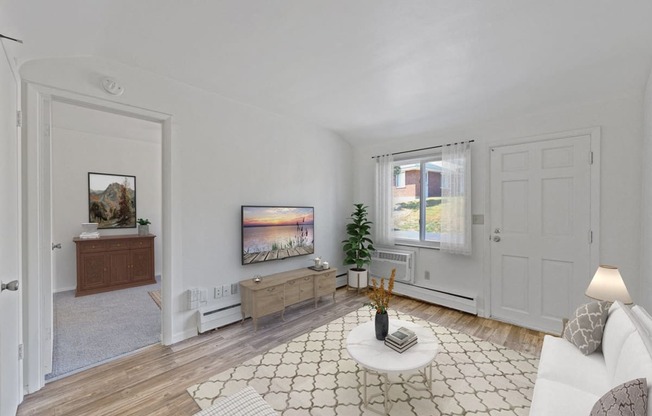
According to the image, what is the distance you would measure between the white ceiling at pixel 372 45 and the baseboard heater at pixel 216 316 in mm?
2387

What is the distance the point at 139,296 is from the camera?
13.3 ft

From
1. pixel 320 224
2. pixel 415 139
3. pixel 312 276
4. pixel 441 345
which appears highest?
pixel 415 139

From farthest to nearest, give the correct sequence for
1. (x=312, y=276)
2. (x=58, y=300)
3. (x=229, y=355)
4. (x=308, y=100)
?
1. (x=58, y=300)
2. (x=312, y=276)
3. (x=308, y=100)
4. (x=229, y=355)

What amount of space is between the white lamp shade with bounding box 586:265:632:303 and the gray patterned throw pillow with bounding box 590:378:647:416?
124 centimetres

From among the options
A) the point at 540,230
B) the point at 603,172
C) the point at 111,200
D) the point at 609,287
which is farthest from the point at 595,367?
the point at 111,200

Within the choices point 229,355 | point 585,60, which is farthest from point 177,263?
point 585,60

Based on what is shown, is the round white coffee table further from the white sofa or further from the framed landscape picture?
the framed landscape picture

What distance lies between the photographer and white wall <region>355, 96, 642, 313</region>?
2.56 metres

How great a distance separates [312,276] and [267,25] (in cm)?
275

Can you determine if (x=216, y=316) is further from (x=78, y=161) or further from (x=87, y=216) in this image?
(x=78, y=161)

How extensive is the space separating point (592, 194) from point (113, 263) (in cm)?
639

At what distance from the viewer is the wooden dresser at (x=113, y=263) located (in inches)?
162

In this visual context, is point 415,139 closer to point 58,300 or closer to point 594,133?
point 594,133

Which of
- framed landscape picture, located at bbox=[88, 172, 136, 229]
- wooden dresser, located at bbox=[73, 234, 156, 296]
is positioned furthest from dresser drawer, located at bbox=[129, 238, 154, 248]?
framed landscape picture, located at bbox=[88, 172, 136, 229]
